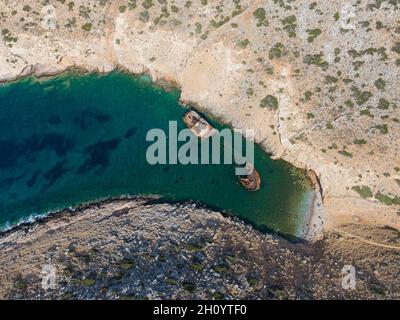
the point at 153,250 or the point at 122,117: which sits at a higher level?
the point at 122,117

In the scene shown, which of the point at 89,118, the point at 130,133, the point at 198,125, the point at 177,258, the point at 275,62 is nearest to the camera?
the point at 177,258

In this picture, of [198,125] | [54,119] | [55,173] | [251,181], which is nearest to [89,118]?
[54,119]

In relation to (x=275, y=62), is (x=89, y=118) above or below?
below

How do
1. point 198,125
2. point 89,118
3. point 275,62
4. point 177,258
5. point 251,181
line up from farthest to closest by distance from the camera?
1. point 89,118
2. point 198,125
3. point 275,62
4. point 251,181
5. point 177,258

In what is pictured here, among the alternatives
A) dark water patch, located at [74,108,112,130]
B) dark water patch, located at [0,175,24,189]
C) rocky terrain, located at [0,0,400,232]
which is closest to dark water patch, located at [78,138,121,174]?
dark water patch, located at [74,108,112,130]

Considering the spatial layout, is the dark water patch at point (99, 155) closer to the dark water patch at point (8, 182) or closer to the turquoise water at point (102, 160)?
the turquoise water at point (102, 160)

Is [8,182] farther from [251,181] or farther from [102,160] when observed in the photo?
[251,181]
